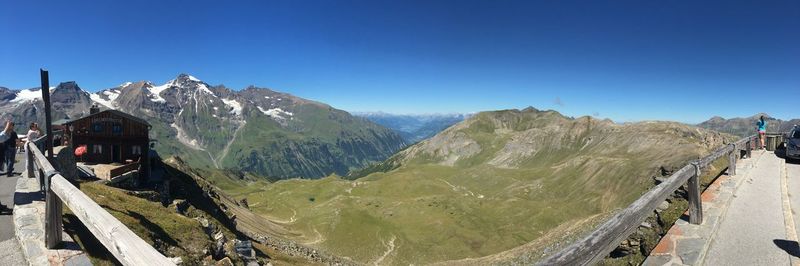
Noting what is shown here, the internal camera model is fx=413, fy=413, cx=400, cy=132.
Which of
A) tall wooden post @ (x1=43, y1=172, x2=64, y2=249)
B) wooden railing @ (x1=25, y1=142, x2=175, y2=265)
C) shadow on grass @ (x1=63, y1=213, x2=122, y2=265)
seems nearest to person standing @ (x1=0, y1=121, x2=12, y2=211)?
shadow on grass @ (x1=63, y1=213, x2=122, y2=265)

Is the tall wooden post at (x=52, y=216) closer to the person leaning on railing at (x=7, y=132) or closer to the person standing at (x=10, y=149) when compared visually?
the person leaning on railing at (x=7, y=132)

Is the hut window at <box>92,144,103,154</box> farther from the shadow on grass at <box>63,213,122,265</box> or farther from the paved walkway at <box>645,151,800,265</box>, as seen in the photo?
the paved walkway at <box>645,151,800,265</box>

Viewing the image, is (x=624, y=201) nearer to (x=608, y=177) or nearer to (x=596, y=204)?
(x=596, y=204)

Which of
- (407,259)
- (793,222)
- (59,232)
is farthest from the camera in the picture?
(407,259)

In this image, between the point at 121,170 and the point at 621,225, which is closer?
the point at 621,225

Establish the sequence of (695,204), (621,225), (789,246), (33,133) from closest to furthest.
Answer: (621,225)
(789,246)
(695,204)
(33,133)

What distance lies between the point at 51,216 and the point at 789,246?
18.0 meters

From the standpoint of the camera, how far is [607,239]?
6621 mm

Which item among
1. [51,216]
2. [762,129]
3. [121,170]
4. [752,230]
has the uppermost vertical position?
[762,129]

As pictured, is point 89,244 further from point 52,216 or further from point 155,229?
point 155,229

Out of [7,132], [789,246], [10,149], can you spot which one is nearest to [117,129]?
[10,149]

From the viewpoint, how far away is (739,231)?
37.2 ft

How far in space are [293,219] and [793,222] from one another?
155 meters

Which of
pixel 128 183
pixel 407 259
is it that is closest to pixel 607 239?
pixel 128 183
